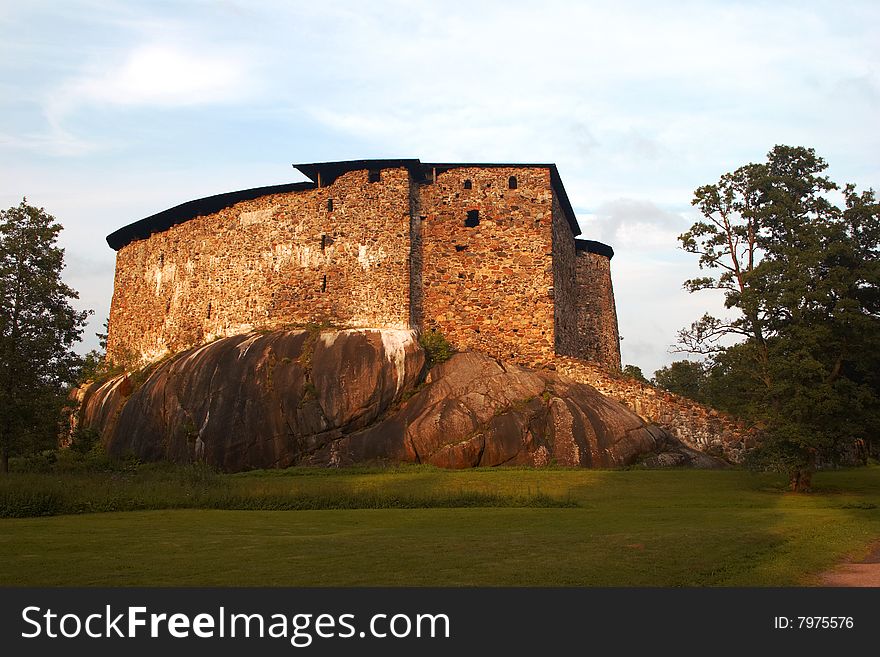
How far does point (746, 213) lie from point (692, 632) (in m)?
27.1

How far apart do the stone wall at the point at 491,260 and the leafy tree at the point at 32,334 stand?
706 inches

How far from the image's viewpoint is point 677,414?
1580 inches

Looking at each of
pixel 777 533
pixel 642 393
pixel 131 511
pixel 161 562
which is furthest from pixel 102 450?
pixel 777 533

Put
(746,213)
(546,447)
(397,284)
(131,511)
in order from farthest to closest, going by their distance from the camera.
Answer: (397,284) < (546,447) < (746,213) < (131,511)

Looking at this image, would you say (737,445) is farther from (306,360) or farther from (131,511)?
(131,511)

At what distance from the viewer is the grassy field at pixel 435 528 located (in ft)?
44.8

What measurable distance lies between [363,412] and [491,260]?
11.4 m

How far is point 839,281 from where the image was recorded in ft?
101

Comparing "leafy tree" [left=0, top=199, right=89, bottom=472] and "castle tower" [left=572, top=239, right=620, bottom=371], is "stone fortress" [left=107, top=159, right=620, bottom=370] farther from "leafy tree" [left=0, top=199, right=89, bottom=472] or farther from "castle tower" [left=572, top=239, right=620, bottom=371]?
"leafy tree" [left=0, top=199, right=89, bottom=472]

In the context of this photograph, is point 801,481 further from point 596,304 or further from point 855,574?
point 596,304

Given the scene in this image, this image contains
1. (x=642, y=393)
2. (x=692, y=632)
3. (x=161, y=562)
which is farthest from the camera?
(x=642, y=393)

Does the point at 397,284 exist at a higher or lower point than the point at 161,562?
higher

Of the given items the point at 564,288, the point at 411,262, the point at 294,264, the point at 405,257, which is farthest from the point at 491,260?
the point at 294,264

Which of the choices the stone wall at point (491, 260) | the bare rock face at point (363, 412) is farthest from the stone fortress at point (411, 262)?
the bare rock face at point (363, 412)
